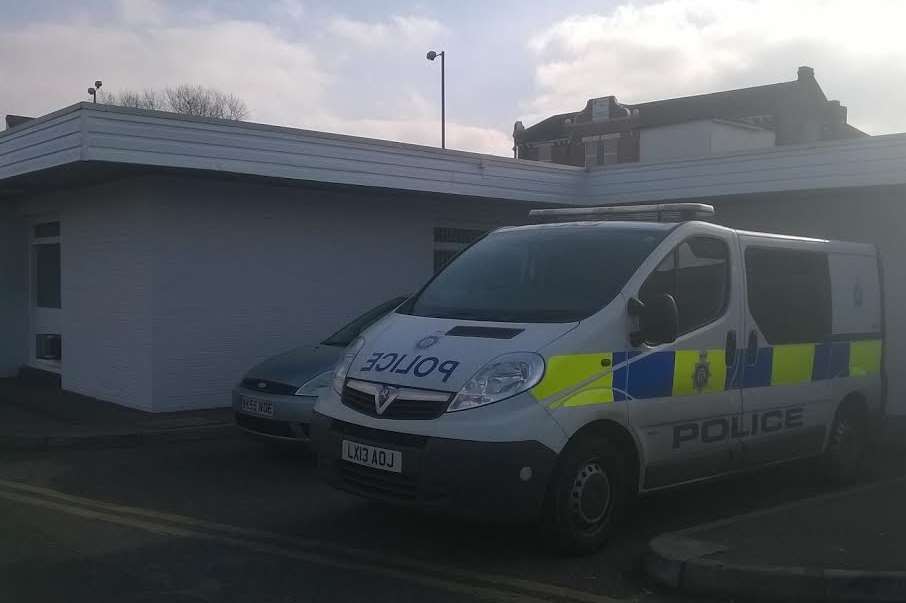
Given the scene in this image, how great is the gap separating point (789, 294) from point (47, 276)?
39.4ft

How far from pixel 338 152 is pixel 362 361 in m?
6.63

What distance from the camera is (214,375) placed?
12.7m

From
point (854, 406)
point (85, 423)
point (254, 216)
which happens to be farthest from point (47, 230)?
point (854, 406)

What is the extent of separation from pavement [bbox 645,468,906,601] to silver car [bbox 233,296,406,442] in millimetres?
4177

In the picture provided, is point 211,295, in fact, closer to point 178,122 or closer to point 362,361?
point 178,122

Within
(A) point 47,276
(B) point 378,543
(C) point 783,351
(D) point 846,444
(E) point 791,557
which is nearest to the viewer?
(E) point 791,557

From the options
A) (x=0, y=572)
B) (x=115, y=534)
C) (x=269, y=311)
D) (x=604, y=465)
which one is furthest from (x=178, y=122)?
(x=604, y=465)

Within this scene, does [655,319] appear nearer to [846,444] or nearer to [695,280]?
[695,280]

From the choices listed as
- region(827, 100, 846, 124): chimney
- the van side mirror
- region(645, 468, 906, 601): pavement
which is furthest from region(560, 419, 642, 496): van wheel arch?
region(827, 100, 846, 124): chimney

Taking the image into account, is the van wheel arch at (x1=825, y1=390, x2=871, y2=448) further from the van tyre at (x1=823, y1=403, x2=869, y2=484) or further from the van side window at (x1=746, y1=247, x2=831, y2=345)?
the van side window at (x1=746, y1=247, x2=831, y2=345)

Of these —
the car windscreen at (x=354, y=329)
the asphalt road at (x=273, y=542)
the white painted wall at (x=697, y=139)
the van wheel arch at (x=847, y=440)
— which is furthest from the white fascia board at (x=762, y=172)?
the white painted wall at (x=697, y=139)

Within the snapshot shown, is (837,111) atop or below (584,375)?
atop

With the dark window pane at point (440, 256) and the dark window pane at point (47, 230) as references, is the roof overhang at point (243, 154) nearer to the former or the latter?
the dark window pane at point (440, 256)

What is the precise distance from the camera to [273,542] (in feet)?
21.6
